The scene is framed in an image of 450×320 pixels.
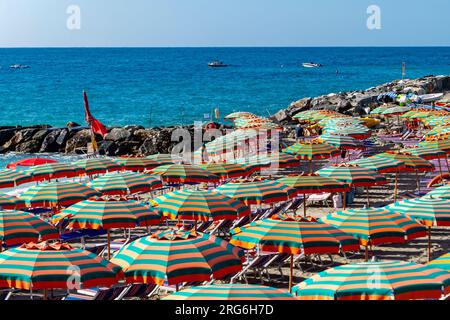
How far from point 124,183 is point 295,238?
6.16 m

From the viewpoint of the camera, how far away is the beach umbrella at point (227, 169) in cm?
1587

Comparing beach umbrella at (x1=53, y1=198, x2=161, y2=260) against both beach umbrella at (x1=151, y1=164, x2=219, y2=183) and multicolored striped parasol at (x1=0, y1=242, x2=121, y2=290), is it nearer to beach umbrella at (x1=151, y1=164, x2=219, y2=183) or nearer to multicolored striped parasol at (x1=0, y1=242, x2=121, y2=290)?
multicolored striped parasol at (x1=0, y1=242, x2=121, y2=290)

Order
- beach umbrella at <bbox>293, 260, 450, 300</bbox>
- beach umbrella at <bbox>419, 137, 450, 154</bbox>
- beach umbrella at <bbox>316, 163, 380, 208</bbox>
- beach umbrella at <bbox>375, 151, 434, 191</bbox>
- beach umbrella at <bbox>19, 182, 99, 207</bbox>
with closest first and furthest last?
1. beach umbrella at <bbox>293, 260, 450, 300</bbox>
2. beach umbrella at <bbox>19, 182, 99, 207</bbox>
3. beach umbrella at <bbox>316, 163, 380, 208</bbox>
4. beach umbrella at <bbox>375, 151, 434, 191</bbox>
5. beach umbrella at <bbox>419, 137, 450, 154</bbox>

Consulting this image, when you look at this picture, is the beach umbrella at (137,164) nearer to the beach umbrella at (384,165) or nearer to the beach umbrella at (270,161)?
the beach umbrella at (270,161)

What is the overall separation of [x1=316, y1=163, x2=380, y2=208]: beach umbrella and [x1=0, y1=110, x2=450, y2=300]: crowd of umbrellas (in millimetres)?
21

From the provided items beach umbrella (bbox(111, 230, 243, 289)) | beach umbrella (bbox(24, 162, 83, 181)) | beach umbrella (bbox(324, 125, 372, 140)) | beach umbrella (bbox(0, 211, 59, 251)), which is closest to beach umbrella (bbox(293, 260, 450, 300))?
beach umbrella (bbox(111, 230, 243, 289))

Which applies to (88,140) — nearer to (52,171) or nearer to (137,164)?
(137,164)

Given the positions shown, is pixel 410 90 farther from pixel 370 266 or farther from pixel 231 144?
pixel 370 266

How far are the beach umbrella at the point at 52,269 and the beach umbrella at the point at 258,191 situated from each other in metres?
4.98

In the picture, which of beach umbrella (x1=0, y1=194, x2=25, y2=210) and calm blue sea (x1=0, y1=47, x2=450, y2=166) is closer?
beach umbrella (x1=0, y1=194, x2=25, y2=210)

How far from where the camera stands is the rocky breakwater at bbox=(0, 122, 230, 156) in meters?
30.6

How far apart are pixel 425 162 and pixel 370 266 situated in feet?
30.7

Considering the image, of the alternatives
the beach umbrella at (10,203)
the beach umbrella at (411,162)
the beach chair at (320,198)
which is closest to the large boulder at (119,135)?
the beach chair at (320,198)

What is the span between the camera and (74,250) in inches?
317
